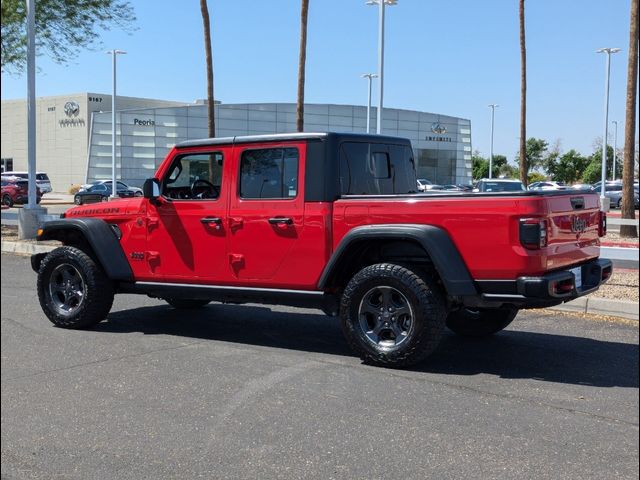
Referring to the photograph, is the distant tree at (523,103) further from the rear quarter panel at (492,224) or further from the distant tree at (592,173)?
the distant tree at (592,173)

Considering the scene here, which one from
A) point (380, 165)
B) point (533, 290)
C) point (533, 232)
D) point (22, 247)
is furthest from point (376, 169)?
point (22, 247)

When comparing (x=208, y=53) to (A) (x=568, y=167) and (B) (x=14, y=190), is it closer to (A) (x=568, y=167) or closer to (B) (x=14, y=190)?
(B) (x=14, y=190)

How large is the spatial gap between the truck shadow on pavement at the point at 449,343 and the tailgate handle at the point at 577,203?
4.12 feet

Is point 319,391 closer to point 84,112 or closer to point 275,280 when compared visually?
point 275,280

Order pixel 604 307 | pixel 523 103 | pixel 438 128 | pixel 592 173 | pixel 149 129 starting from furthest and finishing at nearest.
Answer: pixel 438 128 → pixel 149 129 → pixel 592 173 → pixel 523 103 → pixel 604 307

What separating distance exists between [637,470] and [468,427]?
1237 mm

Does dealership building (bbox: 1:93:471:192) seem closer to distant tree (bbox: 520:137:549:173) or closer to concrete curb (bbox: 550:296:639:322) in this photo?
distant tree (bbox: 520:137:549:173)

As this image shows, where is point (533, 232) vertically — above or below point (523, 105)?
below

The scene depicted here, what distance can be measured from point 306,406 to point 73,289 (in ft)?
11.8

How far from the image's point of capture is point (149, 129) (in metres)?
60.2

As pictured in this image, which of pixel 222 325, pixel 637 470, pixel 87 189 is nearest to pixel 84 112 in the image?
pixel 87 189

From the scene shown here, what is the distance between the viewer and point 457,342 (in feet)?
22.3

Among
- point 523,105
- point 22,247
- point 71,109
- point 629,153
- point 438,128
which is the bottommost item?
point 22,247

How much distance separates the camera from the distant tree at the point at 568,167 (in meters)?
63.1
